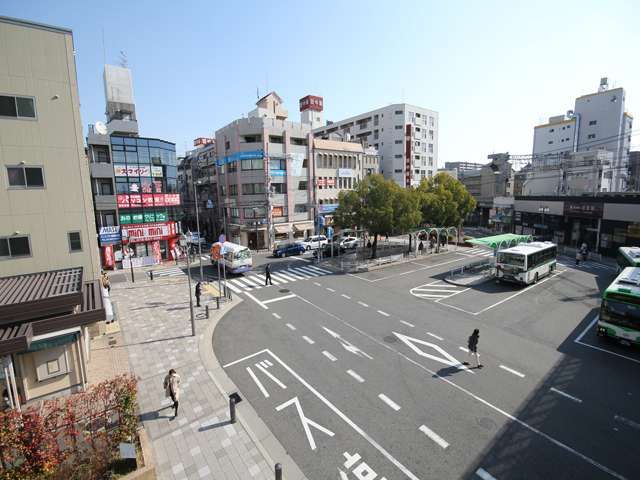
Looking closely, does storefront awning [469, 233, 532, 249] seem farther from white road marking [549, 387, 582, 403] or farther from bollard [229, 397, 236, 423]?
Answer: bollard [229, 397, 236, 423]

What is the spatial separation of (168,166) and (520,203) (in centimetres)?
5095

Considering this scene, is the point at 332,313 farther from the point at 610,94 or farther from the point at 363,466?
the point at 610,94

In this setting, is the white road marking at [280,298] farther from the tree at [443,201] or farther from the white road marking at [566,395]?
the tree at [443,201]

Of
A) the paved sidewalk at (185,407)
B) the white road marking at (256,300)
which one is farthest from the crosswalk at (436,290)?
the paved sidewalk at (185,407)

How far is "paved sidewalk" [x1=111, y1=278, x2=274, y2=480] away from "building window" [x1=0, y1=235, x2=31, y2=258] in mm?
6208

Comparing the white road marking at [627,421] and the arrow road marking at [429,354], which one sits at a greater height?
the arrow road marking at [429,354]

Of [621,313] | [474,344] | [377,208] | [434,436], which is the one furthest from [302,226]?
[434,436]

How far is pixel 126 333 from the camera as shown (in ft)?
57.2

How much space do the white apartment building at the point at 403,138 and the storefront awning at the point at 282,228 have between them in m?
26.6

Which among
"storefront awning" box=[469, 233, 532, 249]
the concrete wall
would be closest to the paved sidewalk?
the concrete wall

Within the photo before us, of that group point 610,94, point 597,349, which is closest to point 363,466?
point 597,349

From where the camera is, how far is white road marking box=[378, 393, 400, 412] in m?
11.1

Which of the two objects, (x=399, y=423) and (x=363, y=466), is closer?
(x=363, y=466)

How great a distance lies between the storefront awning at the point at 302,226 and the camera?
159 ft
